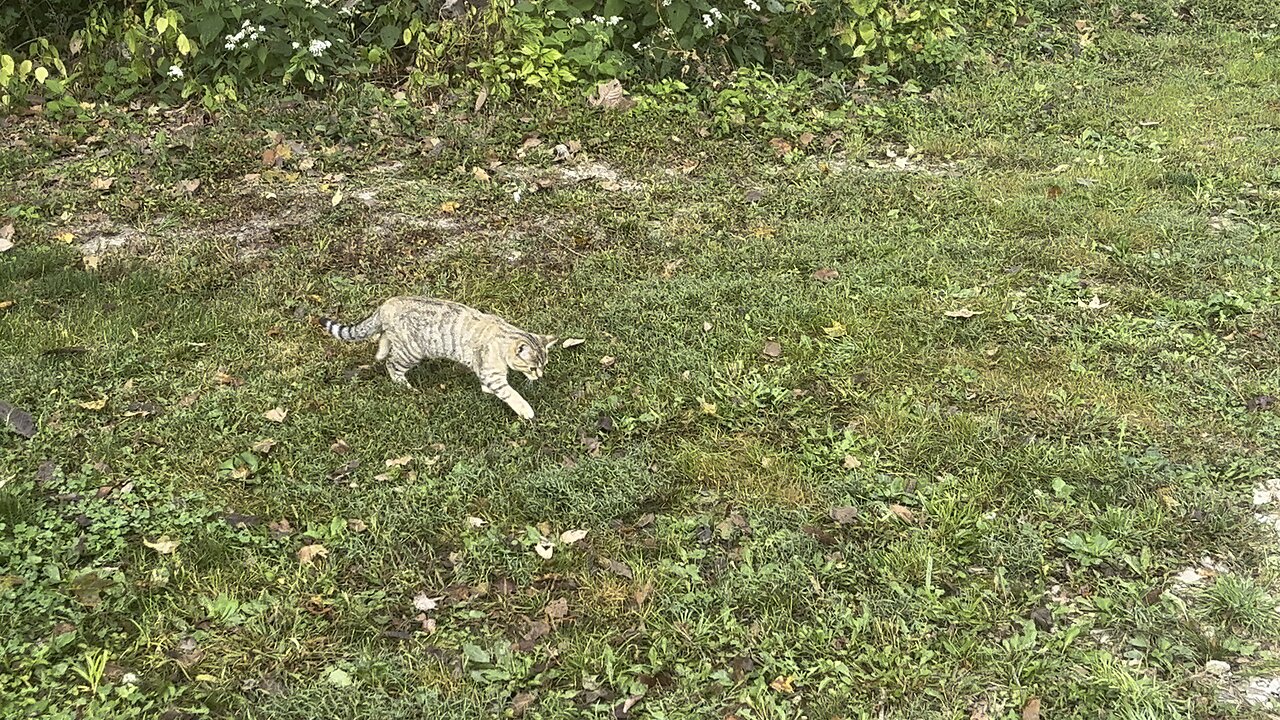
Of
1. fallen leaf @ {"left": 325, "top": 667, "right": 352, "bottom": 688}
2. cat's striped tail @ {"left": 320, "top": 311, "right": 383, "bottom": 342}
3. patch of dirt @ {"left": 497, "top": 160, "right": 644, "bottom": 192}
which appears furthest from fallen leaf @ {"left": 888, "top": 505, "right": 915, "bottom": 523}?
patch of dirt @ {"left": 497, "top": 160, "right": 644, "bottom": 192}

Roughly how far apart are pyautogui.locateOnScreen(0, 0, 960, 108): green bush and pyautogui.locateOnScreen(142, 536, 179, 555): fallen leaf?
5.79 metres

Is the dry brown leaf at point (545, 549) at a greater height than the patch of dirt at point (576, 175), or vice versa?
the patch of dirt at point (576, 175)

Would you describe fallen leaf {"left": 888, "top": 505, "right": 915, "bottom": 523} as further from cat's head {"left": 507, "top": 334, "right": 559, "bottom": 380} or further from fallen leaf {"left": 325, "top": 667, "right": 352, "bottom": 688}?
fallen leaf {"left": 325, "top": 667, "right": 352, "bottom": 688}

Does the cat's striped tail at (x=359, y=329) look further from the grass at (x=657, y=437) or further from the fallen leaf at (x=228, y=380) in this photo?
the fallen leaf at (x=228, y=380)

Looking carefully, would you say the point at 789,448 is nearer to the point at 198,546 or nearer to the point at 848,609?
the point at 848,609

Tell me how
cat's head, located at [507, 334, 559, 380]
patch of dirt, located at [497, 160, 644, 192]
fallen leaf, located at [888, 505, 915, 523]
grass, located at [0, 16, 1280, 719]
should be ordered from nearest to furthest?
grass, located at [0, 16, 1280, 719] → fallen leaf, located at [888, 505, 915, 523] → cat's head, located at [507, 334, 559, 380] → patch of dirt, located at [497, 160, 644, 192]

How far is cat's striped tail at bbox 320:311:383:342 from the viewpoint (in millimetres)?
5635

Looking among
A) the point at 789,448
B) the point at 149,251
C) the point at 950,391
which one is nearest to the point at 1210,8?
the point at 950,391

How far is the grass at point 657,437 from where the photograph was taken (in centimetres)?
388

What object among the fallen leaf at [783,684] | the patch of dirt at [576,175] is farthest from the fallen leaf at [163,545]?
the patch of dirt at [576,175]

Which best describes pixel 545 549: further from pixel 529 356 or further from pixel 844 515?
pixel 844 515

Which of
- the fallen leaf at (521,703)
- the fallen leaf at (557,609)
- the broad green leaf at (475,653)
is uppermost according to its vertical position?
the fallen leaf at (557,609)

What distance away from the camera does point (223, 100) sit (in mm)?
8984

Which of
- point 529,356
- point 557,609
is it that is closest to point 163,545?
point 557,609
